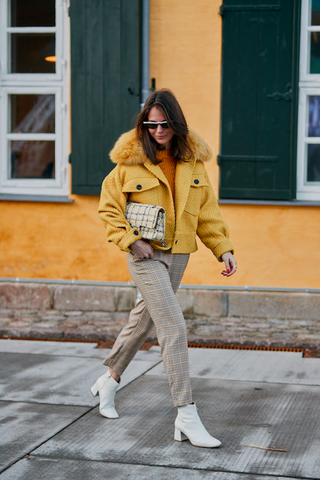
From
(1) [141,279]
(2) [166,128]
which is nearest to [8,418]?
(1) [141,279]

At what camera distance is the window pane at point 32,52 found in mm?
6574

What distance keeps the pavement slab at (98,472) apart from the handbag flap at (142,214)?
1.15 m

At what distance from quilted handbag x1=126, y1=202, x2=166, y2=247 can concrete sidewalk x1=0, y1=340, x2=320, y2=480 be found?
1.02m

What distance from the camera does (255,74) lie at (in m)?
6.03

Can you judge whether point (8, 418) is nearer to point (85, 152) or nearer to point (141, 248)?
point (141, 248)

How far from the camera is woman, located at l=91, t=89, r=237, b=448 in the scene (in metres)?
3.23

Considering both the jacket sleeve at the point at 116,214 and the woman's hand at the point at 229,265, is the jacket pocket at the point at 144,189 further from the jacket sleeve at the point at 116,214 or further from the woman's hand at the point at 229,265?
the woman's hand at the point at 229,265

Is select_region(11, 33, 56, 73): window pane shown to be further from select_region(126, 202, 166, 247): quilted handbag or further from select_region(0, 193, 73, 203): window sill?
select_region(126, 202, 166, 247): quilted handbag

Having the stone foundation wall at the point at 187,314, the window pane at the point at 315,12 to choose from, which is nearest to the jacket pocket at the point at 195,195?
the stone foundation wall at the point at 187,314

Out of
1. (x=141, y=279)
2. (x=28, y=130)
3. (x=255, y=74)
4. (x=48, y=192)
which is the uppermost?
(x=255, y=74)

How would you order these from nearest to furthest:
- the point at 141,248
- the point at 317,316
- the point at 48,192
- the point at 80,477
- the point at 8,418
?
the point at 80,477 < the point at 141,248 < the point at 8,418 < the point at 317,316 < the point at 48,192

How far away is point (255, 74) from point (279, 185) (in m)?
1.04

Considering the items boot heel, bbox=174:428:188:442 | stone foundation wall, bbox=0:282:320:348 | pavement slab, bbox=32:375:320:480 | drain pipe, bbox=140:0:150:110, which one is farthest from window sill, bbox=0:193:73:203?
boot heel, bbox=174:428:188:442

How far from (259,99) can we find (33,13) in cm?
244
